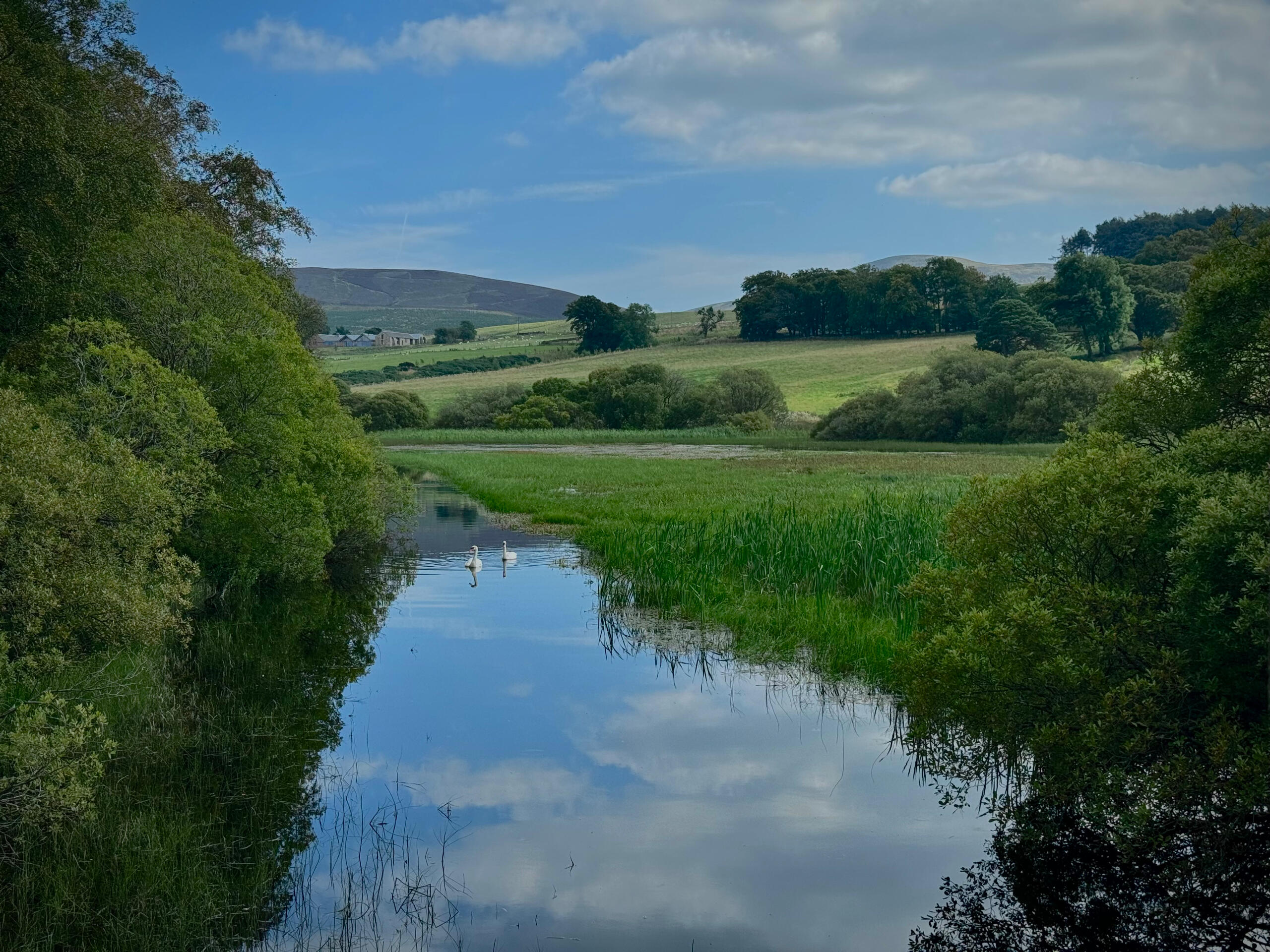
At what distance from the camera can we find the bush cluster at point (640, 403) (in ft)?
274

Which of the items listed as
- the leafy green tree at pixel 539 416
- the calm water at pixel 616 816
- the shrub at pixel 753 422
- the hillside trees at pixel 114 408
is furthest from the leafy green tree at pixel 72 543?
the leafy green tree at pixel 539 416

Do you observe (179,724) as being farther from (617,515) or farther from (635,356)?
(635,356)

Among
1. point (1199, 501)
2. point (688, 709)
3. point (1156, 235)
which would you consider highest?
point (1156, 235)

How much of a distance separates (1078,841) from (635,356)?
108 metres

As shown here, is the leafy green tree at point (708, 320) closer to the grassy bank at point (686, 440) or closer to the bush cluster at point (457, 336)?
the bush cluster at point (457, 336)

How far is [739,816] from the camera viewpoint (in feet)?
30.8

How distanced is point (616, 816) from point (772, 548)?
31.3ft

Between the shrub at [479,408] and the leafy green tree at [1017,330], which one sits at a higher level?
the leafy green tree at [1017,330]

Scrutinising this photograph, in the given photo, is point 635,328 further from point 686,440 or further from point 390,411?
point 686,440

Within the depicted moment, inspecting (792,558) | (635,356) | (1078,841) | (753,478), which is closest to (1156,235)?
(635,356)

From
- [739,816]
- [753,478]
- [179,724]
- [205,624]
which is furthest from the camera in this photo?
[753,478]

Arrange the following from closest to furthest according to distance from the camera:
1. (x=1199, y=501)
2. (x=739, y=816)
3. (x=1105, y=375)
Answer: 1. (x=1199, y=501)
2. (x=739, y=816)
3. (x=1105, y=375)

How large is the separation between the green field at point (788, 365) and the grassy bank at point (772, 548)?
5119 centimetres

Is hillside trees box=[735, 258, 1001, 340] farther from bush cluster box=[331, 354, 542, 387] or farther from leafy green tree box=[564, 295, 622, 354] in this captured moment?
bush cluster box=[331, 354, 542, 387]
